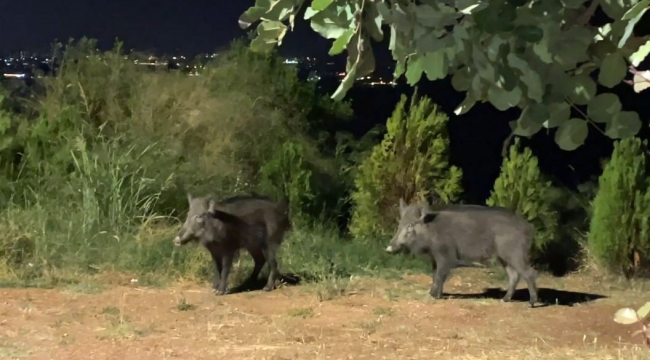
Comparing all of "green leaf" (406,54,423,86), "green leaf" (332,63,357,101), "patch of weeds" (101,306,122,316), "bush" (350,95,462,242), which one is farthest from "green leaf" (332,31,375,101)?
"bush" (350,95,462,242)

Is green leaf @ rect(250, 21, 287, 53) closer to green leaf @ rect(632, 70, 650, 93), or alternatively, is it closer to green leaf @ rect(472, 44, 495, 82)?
green leaf @ rect(472, 44, 495, 82)

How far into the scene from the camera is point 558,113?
91.9 inches

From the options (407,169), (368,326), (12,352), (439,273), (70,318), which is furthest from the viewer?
(407,169)

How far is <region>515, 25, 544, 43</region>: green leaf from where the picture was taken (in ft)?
6.89

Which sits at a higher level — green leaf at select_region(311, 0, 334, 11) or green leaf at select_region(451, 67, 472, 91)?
green leaf at select_region(311, 0, 334, 11)

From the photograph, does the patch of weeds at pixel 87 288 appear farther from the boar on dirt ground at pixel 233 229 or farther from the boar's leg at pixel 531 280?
the boar's leg at pixel 531 280

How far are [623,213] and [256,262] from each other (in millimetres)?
Result: 3287

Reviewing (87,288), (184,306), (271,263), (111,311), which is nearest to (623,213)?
(271,263)

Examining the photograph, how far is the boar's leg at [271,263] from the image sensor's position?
24.1ft

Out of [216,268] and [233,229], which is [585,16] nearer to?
[233,229]

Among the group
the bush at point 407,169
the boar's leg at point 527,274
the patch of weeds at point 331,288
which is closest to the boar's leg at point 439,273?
the boar's leg at point 527,274

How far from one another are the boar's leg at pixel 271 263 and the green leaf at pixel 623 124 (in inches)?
205

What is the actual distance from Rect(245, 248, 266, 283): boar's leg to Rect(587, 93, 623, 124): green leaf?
5.33 m

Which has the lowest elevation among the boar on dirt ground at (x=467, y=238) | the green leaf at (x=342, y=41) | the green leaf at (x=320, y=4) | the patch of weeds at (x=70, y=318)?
the patch of weeds at (x=70, y=318)
